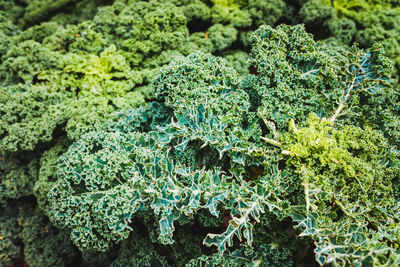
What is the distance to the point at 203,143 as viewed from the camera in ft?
9.09

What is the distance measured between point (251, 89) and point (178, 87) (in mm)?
789

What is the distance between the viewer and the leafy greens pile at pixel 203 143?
237 cm

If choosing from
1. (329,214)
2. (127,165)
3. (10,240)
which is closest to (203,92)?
(127,165)

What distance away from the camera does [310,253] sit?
110 inches

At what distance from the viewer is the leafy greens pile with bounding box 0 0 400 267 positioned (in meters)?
2.37

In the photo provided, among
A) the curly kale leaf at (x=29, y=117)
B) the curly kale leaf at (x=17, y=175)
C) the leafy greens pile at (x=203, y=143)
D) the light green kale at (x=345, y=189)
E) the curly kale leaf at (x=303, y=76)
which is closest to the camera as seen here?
the light green kale at (x=345, y=189)

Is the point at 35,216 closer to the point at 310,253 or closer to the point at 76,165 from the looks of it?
the point at 76,165

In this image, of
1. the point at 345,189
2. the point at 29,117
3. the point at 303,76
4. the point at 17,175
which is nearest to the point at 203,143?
the point at 303,76

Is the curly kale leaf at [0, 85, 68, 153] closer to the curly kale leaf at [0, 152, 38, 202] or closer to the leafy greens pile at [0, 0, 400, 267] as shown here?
the leafy greens pile at [0, 0, 400, 267]

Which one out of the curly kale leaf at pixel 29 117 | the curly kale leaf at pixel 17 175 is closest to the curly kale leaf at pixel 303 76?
the curly kale leaf at pixel 29 117

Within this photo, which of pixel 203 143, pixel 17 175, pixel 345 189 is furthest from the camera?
pixel 17 175

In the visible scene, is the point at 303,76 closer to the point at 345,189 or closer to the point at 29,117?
the point at 345,189

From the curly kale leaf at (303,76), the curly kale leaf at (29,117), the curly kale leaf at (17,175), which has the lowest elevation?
the curly kale leaf at (17,175)

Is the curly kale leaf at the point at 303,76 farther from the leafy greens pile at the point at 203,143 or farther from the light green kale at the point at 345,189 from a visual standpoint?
the light green kale at the point at 345,189
